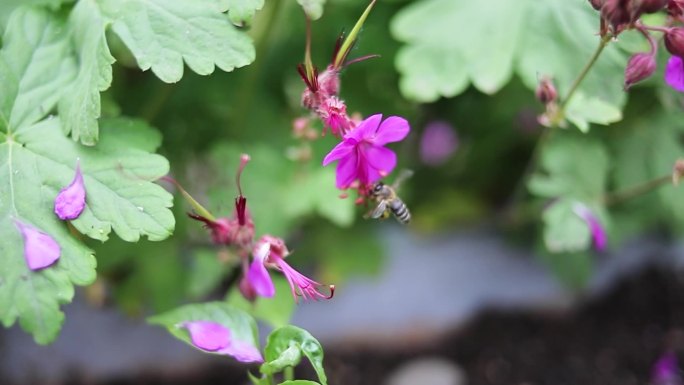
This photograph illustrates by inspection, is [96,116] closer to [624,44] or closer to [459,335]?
[624,44]

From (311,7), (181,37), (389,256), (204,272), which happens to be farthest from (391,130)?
(389,256)

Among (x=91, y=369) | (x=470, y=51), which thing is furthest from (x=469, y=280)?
(x=91, y=369)

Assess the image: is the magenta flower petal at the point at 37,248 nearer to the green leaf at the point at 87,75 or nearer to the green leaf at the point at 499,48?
the green leaf at the point at 87,75

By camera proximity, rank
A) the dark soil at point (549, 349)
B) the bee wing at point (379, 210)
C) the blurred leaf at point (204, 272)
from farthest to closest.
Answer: the dark soil at point (549, 349), the blurred leaf at point (204, 272), the bee wing at point (379, 210)

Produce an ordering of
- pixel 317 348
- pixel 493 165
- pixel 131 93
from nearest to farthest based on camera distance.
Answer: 1. pixel 317 348
2. pixel 131 93
3. pixel 493 165

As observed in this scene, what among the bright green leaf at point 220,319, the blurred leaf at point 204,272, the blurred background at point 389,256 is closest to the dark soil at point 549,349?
the blurred background at point 389,256

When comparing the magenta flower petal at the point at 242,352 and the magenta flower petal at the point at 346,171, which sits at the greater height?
the magenta flower petal at the point at 346,171
